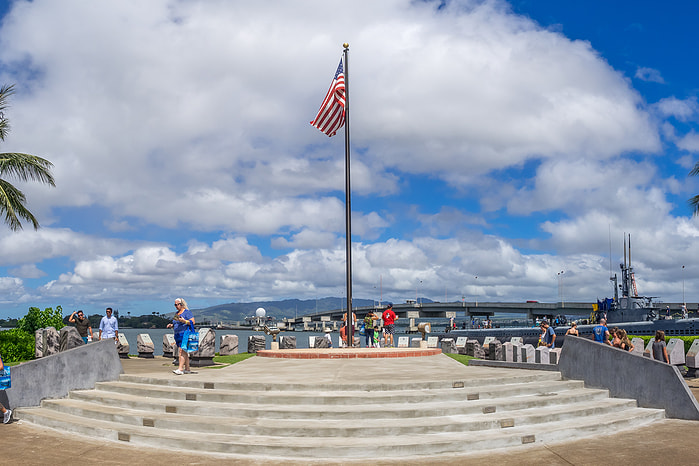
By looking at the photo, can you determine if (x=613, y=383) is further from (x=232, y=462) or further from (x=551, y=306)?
(x=551, y=306)

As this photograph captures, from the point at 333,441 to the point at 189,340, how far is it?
589 centimetres

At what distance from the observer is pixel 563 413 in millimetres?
9727

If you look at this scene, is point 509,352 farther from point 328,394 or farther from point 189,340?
point 189,340

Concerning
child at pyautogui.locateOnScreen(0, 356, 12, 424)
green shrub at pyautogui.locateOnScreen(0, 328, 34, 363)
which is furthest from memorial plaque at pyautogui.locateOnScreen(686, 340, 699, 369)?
green shrub at pyautogui.locateOnScreen(0, 328, 34, 363)

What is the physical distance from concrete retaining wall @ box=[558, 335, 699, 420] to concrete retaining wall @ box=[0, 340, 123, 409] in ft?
33.6

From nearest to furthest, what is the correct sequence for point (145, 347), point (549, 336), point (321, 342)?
point (549, 336)
point (145, 347)
point (321, 342)

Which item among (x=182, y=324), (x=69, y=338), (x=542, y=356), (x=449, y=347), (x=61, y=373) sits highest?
(x=182, y=324)

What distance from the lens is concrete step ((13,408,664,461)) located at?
25.6ft

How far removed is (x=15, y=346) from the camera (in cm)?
2100

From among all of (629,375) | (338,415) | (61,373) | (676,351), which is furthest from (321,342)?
(338,415)

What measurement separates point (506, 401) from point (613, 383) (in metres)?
3.23

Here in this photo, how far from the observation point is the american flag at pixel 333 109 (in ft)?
65.2

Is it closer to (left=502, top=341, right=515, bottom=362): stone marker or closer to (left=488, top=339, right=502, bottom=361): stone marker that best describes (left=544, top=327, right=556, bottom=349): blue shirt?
(left=488, top=339, right=502, bottom=361): stone marker

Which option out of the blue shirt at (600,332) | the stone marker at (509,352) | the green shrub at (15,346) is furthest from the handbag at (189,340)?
the green shrub at (15,346)
